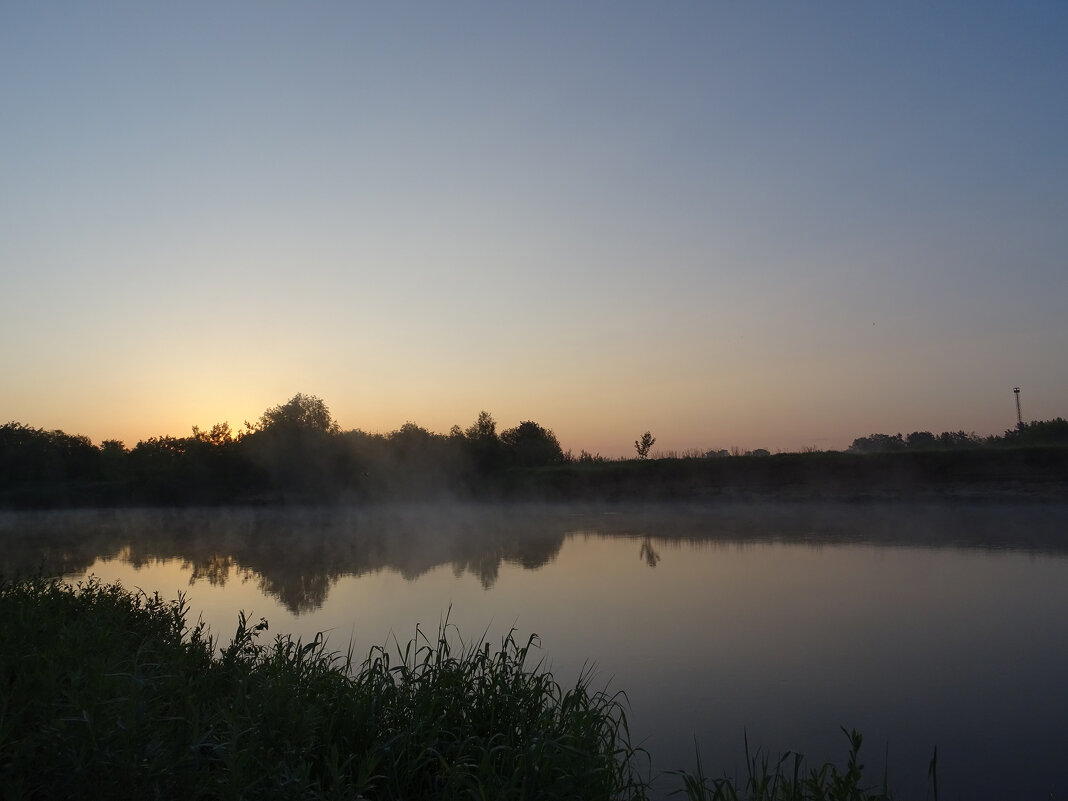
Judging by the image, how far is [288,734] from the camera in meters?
3.85

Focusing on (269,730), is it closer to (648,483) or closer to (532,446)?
A: (648,483)

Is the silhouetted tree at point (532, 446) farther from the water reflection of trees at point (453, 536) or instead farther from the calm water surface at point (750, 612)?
the calm water surface at point (750, 612)

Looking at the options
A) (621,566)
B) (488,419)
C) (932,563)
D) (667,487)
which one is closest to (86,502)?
(488,419)

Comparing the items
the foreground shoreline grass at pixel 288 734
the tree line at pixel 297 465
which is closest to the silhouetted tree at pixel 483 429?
the tree line at pixel 297 465

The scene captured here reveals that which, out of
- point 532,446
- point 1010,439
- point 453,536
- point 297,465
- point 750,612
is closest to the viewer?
point 750,612

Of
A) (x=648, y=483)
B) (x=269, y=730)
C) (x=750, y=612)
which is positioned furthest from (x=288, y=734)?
(x=648, y=483)

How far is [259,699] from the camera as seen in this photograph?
427cm

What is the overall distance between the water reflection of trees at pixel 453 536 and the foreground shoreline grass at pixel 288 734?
6.37 m

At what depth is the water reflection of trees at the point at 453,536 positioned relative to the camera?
52.6 ft

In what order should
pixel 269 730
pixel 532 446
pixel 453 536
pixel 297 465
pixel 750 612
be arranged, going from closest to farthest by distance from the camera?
pixel 269 730 < pixel 750 612 < pixel 453 536 < pixel 297 465 < pixel 532 446

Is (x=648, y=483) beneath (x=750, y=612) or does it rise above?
above

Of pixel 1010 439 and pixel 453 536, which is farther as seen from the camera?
pixel 1010 439

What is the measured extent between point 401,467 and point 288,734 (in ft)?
141

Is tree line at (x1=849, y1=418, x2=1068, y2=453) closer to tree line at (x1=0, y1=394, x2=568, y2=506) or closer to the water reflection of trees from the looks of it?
the water reflection of trees
